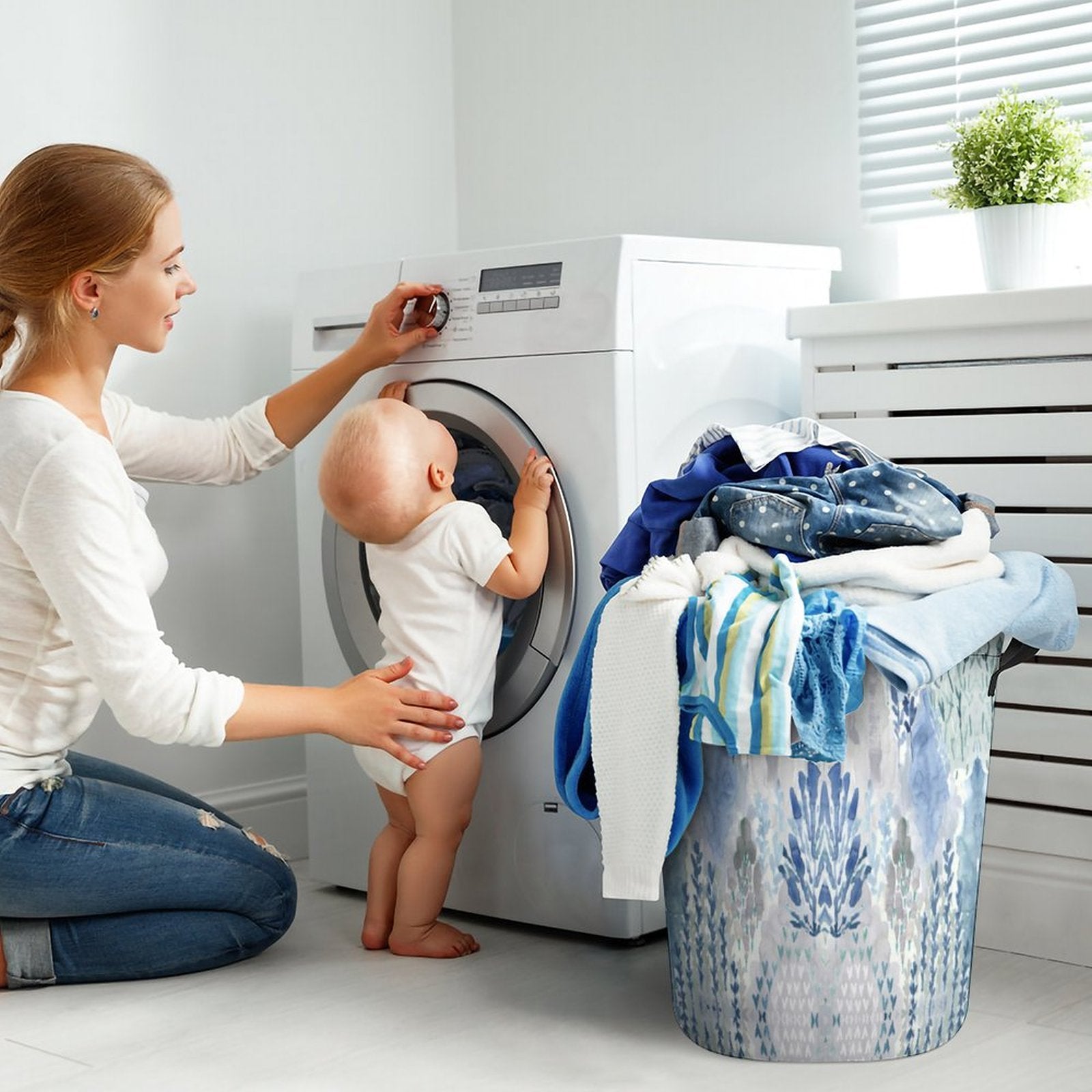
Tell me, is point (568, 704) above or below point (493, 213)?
below

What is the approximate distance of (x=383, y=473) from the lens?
1.94 metres

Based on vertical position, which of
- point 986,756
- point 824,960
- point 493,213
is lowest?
point 824,960

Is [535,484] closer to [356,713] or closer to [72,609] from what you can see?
[356,713]

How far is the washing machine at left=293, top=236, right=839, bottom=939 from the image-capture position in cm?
197

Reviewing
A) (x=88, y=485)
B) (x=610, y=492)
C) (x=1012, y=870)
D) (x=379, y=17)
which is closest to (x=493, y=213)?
(x=379, y=17)

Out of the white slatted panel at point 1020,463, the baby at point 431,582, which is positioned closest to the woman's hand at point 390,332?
the baby at point 431,582

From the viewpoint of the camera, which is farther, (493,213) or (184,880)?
(493,213)

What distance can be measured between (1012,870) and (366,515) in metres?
0.98

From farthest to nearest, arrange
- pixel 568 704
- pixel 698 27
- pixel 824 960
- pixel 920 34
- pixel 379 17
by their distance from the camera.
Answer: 1. pixel 379 17
2. pixel 698 27
3. pixel 920 34
4. pixel 568 704
5. pixel 824 960

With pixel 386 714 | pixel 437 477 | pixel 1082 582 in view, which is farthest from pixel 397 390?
pixel 1082 582

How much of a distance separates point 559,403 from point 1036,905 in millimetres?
917

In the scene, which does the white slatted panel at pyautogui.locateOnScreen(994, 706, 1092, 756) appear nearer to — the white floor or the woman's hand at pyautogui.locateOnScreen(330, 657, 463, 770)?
the white floor

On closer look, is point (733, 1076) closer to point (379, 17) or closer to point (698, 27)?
point (698, 27)

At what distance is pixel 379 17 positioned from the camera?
285cm
